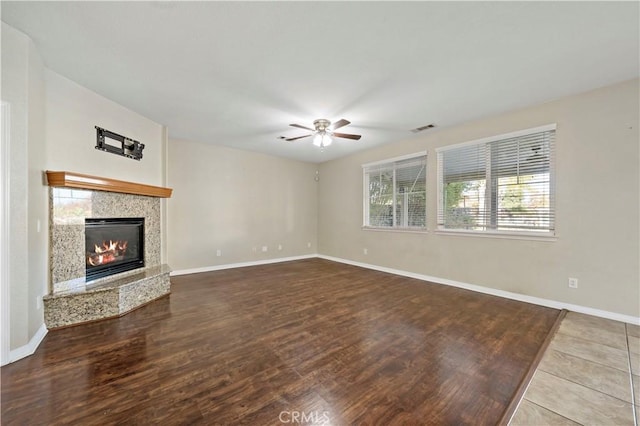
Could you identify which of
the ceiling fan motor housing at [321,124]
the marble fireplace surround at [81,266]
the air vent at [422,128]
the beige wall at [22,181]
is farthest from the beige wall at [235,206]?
the air vent at [422,128]

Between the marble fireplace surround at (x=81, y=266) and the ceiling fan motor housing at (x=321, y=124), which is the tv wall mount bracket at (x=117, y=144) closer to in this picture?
the marble fireplace surround at (x=81, y=266)

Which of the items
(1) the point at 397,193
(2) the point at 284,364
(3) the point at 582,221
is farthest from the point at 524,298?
(2) the point at 284,364

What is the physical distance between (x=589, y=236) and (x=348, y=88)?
3.54 m

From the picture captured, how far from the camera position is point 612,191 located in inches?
114

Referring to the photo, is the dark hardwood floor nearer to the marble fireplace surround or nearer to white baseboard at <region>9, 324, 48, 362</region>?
white baseboard at <region>9, 324, 48, 362</region>

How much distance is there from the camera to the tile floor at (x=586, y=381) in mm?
1503

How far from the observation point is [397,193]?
5344 millimetres

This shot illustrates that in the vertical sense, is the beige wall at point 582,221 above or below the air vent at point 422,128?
below

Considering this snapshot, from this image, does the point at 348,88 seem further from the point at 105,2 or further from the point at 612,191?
the point at 612,191

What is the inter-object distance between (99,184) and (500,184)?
220 inches

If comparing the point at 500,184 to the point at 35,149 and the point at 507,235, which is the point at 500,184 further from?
the point at 35,149

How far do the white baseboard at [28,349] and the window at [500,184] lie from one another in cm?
541

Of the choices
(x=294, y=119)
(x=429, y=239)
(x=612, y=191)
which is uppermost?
(x=294, y=119)

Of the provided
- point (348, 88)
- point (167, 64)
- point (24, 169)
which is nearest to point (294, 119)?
point (348, 88)
